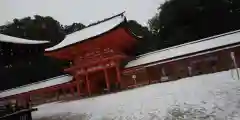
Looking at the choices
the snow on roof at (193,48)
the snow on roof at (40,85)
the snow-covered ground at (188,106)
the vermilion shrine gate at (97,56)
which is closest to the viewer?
the snow-covered ground at (188,106)

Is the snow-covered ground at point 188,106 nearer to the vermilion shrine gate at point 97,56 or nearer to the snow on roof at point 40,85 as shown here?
the vermilion shrine gate at point 97,56

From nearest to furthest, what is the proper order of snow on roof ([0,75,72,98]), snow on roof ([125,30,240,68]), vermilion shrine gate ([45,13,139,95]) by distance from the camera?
snow on roof ([125,30,240,68]), vermilion shrine gate ([45,13,139,95]), snow on roof ([0,75,72,98])

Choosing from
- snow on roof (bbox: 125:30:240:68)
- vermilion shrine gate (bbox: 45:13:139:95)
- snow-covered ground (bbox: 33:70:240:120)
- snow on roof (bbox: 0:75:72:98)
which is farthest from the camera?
snow on roof (bbox: 0:75:72:98)

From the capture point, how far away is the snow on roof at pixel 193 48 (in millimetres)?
22903

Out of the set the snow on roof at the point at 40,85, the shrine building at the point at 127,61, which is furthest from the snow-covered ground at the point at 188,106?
the snow on roof at the point at 40,85

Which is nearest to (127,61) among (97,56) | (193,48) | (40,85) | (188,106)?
(97,56)

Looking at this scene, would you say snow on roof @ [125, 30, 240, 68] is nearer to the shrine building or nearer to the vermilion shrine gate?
the shrine building

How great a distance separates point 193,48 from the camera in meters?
24.1

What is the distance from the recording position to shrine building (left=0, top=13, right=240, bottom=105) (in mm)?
22984

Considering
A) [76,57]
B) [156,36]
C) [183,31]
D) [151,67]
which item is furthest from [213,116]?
[156,36]

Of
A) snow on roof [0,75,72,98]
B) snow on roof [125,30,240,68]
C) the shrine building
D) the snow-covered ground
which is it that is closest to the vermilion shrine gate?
the shrine building

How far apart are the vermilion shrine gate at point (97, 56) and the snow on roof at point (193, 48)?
1697 millimetres

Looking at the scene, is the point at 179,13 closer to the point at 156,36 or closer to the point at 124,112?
the point at 156,36

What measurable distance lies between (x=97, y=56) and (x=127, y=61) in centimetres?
296
